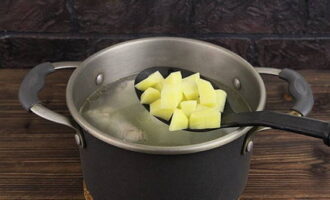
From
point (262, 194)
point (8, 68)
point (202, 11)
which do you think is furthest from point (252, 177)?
point (8, 68)

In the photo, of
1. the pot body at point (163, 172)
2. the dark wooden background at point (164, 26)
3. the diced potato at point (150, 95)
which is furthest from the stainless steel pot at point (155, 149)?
the dark wooden background at point (164, 26)

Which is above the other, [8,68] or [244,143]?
[244,143]

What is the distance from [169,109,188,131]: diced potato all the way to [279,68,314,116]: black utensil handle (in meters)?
0.17

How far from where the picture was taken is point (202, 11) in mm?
1127

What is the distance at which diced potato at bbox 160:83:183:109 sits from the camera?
2.41 feet

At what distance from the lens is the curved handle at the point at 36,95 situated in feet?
2.28

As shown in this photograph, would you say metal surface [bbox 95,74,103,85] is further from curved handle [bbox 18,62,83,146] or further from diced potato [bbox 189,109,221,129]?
diced potato [bbox 189,109,221,129]

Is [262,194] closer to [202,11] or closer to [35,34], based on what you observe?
[202,11]

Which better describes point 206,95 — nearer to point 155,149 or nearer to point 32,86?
point 155,149

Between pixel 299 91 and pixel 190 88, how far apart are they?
0.18 meters

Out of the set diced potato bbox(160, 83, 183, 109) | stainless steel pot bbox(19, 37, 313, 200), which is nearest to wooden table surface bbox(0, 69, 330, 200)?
stainless steel pot bbox(19, 37, 313, 200)

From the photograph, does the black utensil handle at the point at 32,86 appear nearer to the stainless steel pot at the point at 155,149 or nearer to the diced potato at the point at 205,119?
the stainless steel pot at the point at 155,149

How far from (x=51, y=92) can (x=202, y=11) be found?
0.41 meters

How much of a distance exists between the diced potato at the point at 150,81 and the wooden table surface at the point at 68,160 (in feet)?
0.72
